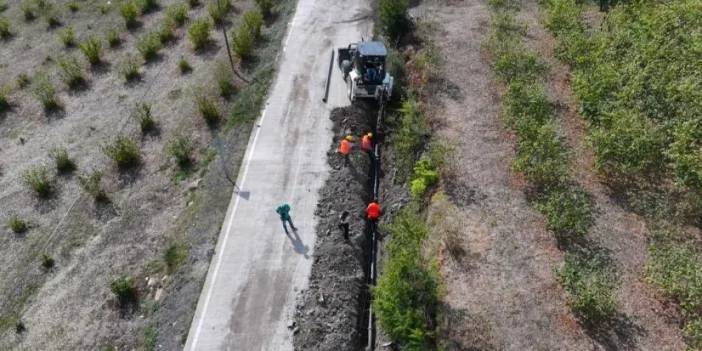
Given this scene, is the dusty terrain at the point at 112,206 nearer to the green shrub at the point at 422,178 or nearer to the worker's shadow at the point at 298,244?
the worker's shadow at the point at 298,244

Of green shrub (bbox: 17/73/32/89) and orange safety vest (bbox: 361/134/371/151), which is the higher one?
orange safety vest (bbox: 361/134/371/151)

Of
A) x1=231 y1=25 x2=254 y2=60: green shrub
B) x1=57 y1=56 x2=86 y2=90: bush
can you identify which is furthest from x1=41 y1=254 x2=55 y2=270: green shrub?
x1=231 y1=25 x2=254 y2=60: green shrub

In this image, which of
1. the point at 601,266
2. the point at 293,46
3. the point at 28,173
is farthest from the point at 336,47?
the point at 601,266

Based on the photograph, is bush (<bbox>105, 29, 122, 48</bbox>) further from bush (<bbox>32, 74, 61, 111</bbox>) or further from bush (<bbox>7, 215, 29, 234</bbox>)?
bush (<bbox>7, 215, 29, 234</bbox>)

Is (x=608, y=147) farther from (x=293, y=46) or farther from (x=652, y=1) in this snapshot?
(x=293, y=46)

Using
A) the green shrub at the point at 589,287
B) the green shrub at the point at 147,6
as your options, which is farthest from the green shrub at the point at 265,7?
the green shrub at the point at 589,287

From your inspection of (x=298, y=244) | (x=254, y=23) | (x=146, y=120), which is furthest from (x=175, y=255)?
(x=254, y=23)
